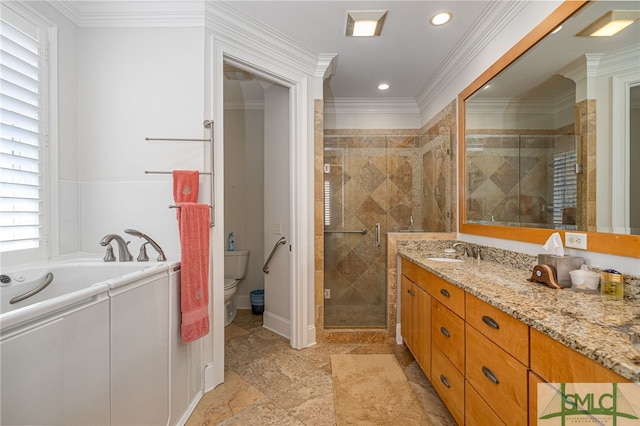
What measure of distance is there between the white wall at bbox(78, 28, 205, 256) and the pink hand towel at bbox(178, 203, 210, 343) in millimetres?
307

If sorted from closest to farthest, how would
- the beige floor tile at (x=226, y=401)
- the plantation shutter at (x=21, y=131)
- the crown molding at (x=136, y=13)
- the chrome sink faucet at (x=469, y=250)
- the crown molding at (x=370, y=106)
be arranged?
the plantation shutter at (x=21, y=131) → the beige floor tile at (x=226, y=401) → the crown molding at (x=136, y=13) → the chrome sink faucet at (x=469, y=250) → the crown molding at (x=370, y=106)

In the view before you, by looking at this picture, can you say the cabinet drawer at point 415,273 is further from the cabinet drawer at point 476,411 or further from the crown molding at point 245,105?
the crown molding at point 245,105

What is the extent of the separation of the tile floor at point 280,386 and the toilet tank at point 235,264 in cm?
77

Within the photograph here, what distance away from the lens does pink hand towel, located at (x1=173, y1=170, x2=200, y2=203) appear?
1707 millimetres

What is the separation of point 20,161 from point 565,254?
3.05m

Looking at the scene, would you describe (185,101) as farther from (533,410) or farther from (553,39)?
(533,410)

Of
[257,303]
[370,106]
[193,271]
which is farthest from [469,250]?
[257,303]

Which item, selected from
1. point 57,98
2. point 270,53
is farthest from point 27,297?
point 270,53

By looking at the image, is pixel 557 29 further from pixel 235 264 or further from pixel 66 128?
pixel 235 264

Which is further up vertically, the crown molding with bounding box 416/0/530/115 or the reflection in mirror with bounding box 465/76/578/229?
the crown molding with bounding box 416/0/530/115

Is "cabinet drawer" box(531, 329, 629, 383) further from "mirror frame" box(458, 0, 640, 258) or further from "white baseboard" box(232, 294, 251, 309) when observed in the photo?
"white baseboard" box(232, 294, 251, 309)

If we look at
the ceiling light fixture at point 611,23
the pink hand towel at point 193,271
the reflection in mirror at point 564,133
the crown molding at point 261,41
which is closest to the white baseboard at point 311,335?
the pink hand towel at point 193,271

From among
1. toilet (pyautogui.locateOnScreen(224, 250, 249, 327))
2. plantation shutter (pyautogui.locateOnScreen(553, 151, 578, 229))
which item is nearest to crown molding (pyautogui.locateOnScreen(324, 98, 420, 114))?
toilet (pyautogui.locateOnScreen(224, 250, 249, 327))

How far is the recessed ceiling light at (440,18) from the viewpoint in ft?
5.98
